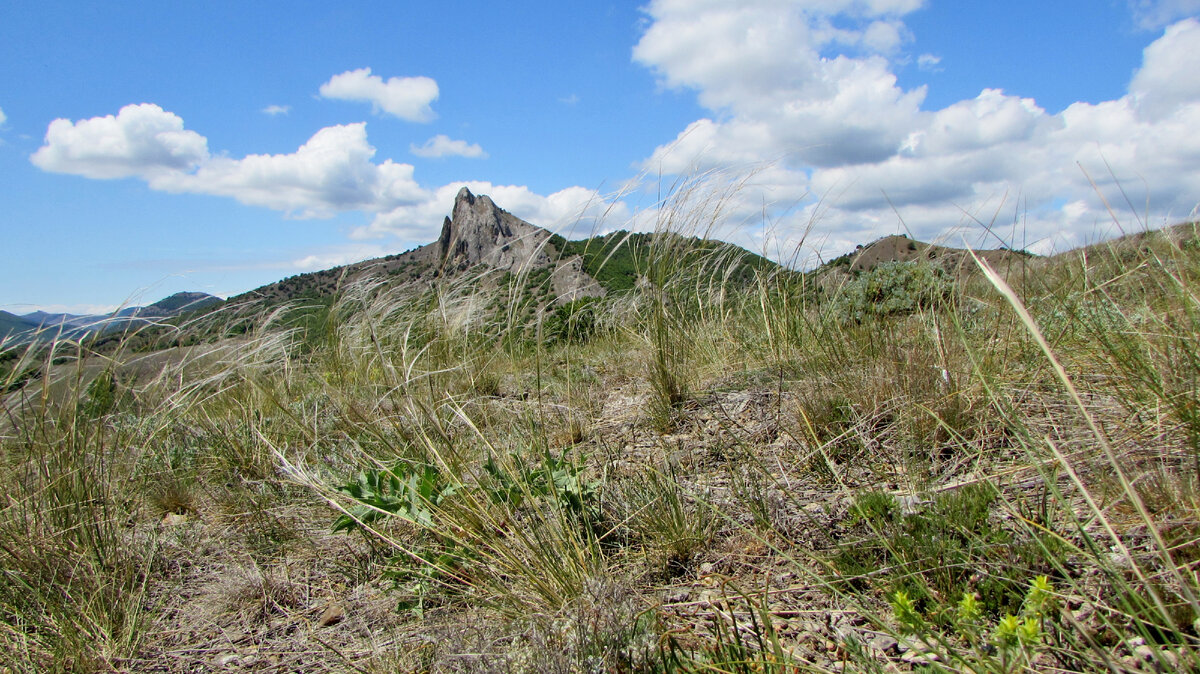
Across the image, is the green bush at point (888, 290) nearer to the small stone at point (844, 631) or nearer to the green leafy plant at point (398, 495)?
the small stone at point (844, 631)

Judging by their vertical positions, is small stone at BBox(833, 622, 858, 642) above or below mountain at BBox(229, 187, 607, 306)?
below

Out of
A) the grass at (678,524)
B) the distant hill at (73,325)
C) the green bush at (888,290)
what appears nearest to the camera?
the grass at (678,524)

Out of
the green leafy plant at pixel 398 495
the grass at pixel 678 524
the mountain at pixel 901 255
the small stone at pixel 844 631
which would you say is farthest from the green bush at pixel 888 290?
the green leafy plant at pixel 398 495

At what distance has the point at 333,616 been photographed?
1.82 meters

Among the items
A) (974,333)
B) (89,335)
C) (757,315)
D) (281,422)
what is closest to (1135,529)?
(974,333)

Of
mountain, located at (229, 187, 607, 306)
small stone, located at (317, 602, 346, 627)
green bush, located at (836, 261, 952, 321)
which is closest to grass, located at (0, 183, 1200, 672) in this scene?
small stone, located at (317, 602, 346, 627)

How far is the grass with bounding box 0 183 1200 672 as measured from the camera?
1293mm

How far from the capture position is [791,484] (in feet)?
6.62

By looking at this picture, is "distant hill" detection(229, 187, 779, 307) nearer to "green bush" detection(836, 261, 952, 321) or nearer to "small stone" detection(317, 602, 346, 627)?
"green bush" detection(836, 261, 952, 321)

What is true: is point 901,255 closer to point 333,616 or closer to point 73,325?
point 333,616

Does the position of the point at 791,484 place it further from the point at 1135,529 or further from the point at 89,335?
the point at 89,335

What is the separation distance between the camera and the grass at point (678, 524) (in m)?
1.29

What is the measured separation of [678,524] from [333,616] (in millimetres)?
A: 1066

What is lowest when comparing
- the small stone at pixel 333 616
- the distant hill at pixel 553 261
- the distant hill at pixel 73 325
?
the small stone at pixel 333 616
